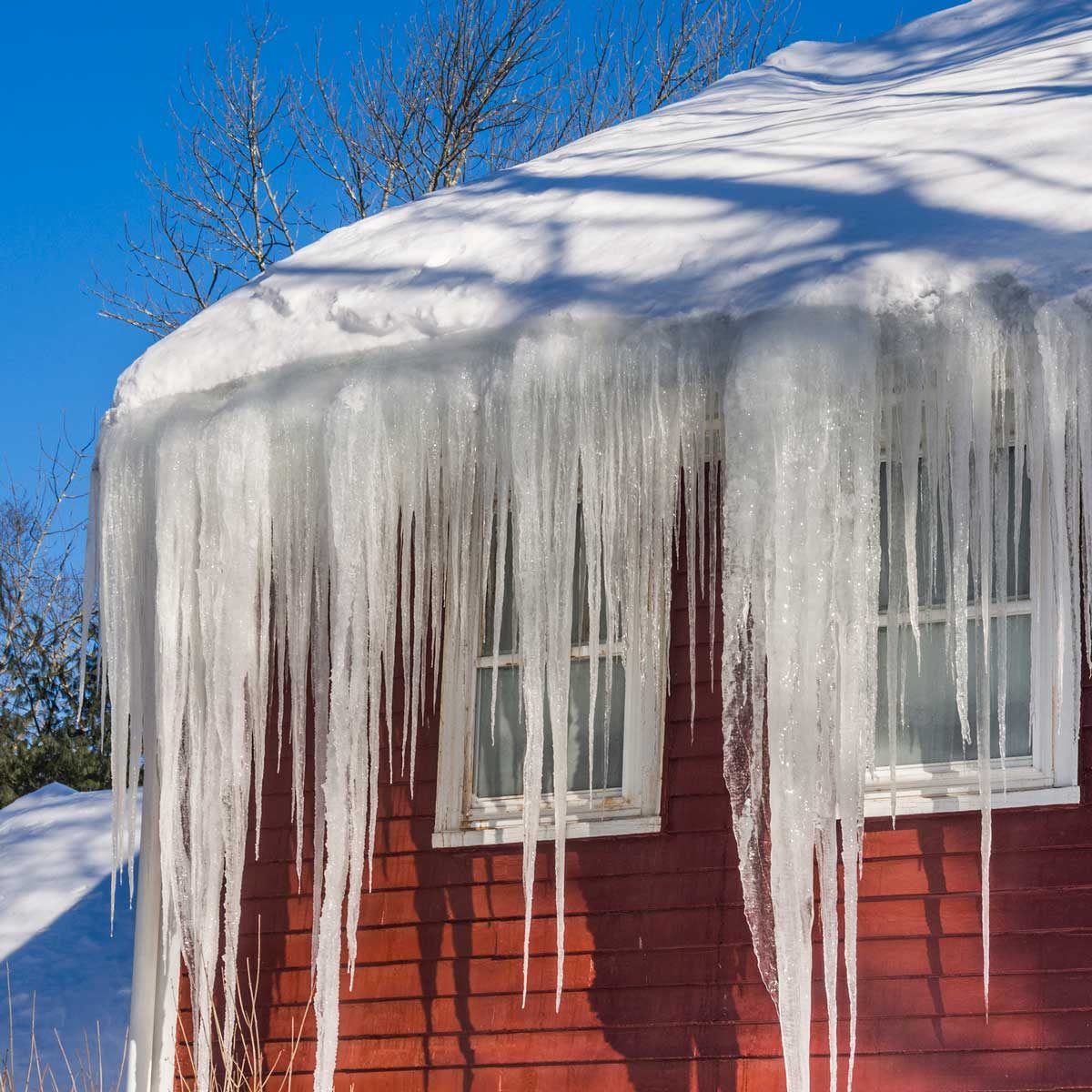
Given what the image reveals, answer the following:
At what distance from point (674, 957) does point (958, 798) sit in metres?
1.13

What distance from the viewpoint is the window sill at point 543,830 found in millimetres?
4660

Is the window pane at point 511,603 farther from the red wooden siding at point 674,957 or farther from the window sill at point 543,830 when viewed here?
the window sill at point 543,830

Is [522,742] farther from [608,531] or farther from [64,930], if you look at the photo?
[64,930]

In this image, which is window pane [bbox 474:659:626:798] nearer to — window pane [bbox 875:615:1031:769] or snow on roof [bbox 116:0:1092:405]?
window pane [bbox 875:615:1031:769]

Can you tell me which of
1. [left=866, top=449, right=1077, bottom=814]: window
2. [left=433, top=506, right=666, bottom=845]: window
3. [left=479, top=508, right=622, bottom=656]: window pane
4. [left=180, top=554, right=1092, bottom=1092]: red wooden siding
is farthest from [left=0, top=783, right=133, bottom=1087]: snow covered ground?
[left=866, top=449, right=1077, bottom=814]: window

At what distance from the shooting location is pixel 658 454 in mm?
3580

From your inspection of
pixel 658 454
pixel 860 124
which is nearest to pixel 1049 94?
pixel 860 124

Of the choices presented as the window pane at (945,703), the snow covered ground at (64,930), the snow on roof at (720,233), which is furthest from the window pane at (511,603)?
the snow covered ground at (64,930)

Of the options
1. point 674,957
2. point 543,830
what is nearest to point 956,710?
point 674,957

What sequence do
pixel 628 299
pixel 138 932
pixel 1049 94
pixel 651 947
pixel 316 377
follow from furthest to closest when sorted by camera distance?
pixel 138 932 < pixel 651 947 < pixel 1049 94 < pixel 316 377 < pixel 628 299

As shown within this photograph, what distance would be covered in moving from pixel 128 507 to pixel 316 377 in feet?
2.69

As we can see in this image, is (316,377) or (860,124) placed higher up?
(860,124)

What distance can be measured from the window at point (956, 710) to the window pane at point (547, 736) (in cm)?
101

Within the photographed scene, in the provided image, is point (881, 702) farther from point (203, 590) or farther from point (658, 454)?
point (203, 590)
